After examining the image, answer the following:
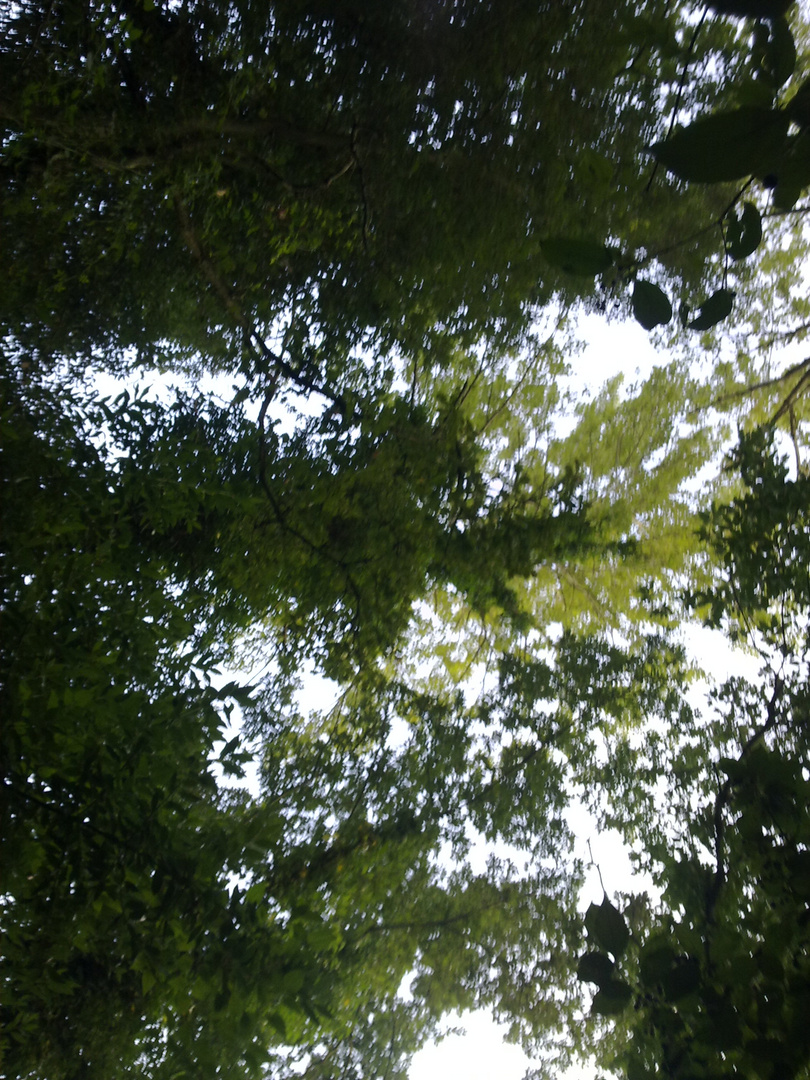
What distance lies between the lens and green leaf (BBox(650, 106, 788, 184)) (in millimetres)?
512

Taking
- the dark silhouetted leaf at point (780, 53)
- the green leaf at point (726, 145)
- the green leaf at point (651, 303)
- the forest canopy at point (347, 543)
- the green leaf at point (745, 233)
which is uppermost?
the forest canopy at point (347, 543)

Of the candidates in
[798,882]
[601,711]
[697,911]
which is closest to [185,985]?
[697,911]

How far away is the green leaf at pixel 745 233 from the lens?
0.76 metres

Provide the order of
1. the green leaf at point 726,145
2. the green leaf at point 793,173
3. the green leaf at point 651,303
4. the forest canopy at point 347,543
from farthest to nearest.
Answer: the forest canopy at point 347,543 < the green leaf at point 651,303 < the green leaf at point 793,173 < the green leaf at point 726,145

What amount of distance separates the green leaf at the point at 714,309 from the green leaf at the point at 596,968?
2.67 ft

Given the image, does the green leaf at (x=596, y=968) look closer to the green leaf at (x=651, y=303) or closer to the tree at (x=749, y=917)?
the tree at (x=749, y=917)

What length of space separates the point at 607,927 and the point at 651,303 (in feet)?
2.51

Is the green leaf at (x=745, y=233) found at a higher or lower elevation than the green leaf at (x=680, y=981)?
higher

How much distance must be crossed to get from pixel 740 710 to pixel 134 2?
4.36 metres

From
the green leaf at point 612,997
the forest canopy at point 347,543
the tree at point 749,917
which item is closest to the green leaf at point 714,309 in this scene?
the forest canopy at point 347,543

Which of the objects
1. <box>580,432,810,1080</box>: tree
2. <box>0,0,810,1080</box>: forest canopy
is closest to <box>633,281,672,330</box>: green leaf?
<box>0,0,810,1080</box>: forest canopy

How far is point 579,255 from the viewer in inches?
28.1

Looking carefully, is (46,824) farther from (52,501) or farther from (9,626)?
(52,501)

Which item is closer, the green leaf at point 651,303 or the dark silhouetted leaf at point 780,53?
the dark silhouetted leaf at point 780,53
